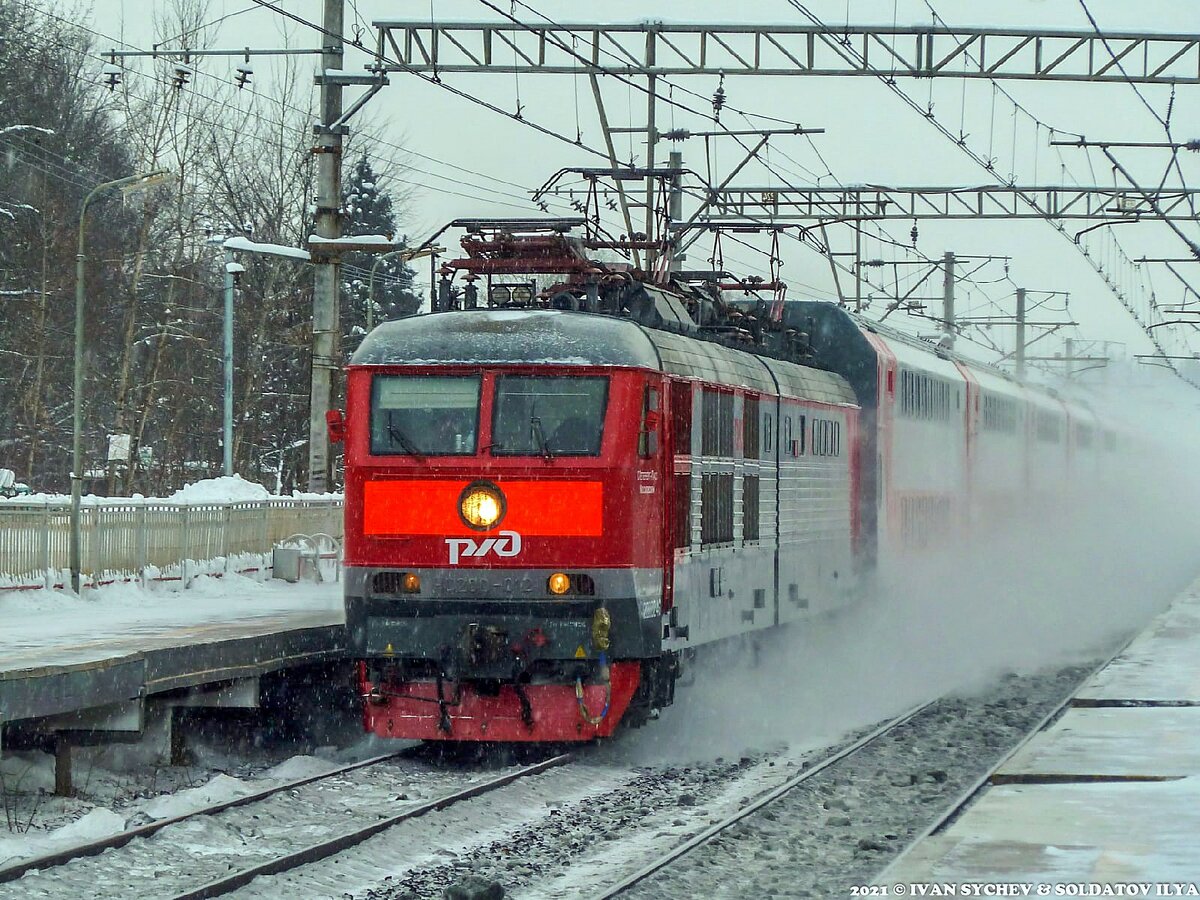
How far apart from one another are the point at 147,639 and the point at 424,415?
3.51 metres

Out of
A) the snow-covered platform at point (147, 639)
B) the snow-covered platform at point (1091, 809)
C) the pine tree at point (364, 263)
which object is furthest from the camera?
the pine tree at point (364, 263)

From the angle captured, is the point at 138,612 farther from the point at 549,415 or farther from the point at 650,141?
the point at 650,141

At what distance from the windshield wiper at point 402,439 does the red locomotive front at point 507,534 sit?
0.01m

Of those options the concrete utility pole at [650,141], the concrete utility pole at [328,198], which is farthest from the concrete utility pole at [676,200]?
the concrete utility pole at [328,198]

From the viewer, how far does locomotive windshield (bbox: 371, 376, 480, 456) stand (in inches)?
535

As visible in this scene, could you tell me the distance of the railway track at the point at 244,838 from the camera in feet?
31.8

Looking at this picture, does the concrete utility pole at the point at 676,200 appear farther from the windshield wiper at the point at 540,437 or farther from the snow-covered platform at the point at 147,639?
the windshield wiper at the point at 540,437

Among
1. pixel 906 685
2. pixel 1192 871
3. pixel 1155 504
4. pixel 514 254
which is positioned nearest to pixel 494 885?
pixel 1192 871

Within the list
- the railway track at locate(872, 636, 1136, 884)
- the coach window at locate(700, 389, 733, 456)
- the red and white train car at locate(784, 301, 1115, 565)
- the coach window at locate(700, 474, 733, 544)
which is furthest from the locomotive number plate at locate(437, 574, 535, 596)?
the red and white train car at locate(784, 301, 1115, 565)

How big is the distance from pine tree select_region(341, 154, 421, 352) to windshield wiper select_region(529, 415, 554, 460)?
4740cm

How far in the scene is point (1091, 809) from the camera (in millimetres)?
10914

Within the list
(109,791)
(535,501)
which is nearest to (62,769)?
(109,791)

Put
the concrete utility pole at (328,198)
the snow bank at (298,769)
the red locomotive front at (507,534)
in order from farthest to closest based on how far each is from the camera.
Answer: the concrete utility pole at (328,198), the snow bank at (298,769), the red locomotive front at (507,534)

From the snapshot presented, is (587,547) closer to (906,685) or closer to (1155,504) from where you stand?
(906,685)
